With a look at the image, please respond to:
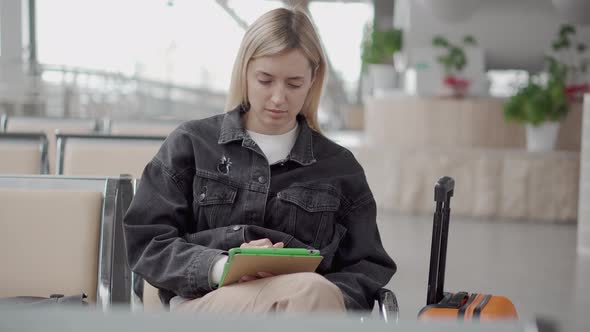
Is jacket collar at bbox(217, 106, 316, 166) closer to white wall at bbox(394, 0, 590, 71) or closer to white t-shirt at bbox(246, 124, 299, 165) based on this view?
white t-shirt at bbox(246, 124, 299, 165)

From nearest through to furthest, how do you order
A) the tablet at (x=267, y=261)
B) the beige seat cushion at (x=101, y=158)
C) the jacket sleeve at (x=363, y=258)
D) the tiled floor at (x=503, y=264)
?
the tablet at (x=267, y=261) < the jacket sleeve at (x=363, y=258) < the beige seat cushion at (x=101, y=158) < the tiled floor at (x=503, y=264)

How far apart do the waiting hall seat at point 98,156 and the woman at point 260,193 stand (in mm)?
1044

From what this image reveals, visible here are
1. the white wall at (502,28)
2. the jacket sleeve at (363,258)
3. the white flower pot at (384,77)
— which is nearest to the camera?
the jacket sleeve at (363,258)

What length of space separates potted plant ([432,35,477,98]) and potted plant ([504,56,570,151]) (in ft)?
2.34

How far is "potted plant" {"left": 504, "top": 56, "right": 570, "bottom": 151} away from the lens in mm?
7277

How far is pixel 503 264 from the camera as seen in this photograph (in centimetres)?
516

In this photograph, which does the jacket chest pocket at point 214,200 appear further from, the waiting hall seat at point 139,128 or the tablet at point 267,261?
the waiting hall seat at point 139,128

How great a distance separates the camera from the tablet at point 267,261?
1.49m

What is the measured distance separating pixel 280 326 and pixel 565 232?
6483 millimetres

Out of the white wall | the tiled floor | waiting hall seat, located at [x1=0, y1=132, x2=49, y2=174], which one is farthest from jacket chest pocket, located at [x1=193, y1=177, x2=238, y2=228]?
the white wall

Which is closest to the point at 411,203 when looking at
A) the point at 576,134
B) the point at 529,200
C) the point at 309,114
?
the point at 529,200

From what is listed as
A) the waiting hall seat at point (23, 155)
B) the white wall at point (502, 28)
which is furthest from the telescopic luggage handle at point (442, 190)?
the white wall at point (502, 28)

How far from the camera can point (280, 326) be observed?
23.7 inches

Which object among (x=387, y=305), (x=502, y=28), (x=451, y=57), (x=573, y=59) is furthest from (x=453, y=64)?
(x=387, y=305)
